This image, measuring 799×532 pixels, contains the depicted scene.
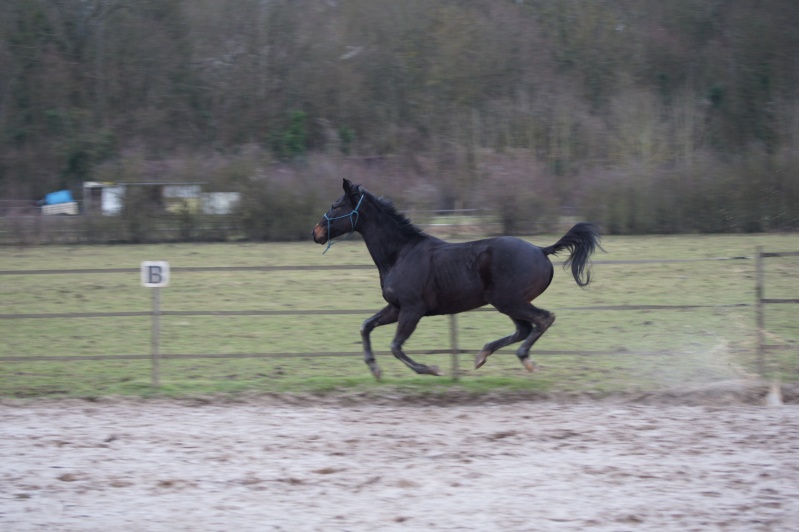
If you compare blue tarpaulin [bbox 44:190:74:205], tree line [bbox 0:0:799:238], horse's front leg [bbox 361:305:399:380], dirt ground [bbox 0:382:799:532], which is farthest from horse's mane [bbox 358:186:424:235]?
blue tarpaulin [bbox 44:190:74:205]

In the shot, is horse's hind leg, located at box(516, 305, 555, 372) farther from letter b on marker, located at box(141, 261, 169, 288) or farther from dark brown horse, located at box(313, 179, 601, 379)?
letter b on marker, located at box(141, 261, 169, 288)

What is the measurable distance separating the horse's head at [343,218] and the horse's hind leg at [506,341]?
65.3 inches

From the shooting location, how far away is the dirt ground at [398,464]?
4.34m

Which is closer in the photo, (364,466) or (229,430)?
(364,466)

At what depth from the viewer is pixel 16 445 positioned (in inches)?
226

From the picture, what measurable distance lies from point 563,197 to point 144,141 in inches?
753

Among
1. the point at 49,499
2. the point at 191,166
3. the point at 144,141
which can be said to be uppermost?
the point at 144,141

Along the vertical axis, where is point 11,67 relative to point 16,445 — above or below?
above

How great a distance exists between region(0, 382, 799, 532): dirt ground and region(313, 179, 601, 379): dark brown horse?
0.66 meters

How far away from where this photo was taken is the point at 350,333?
1006cm

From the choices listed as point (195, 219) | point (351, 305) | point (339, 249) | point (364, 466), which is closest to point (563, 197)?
point (339, 249)

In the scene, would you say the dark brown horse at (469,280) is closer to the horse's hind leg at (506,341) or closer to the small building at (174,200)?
the horse's hind leg at (506,341)

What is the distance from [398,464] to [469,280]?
2.36 meters

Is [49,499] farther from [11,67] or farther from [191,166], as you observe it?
[11,67]
